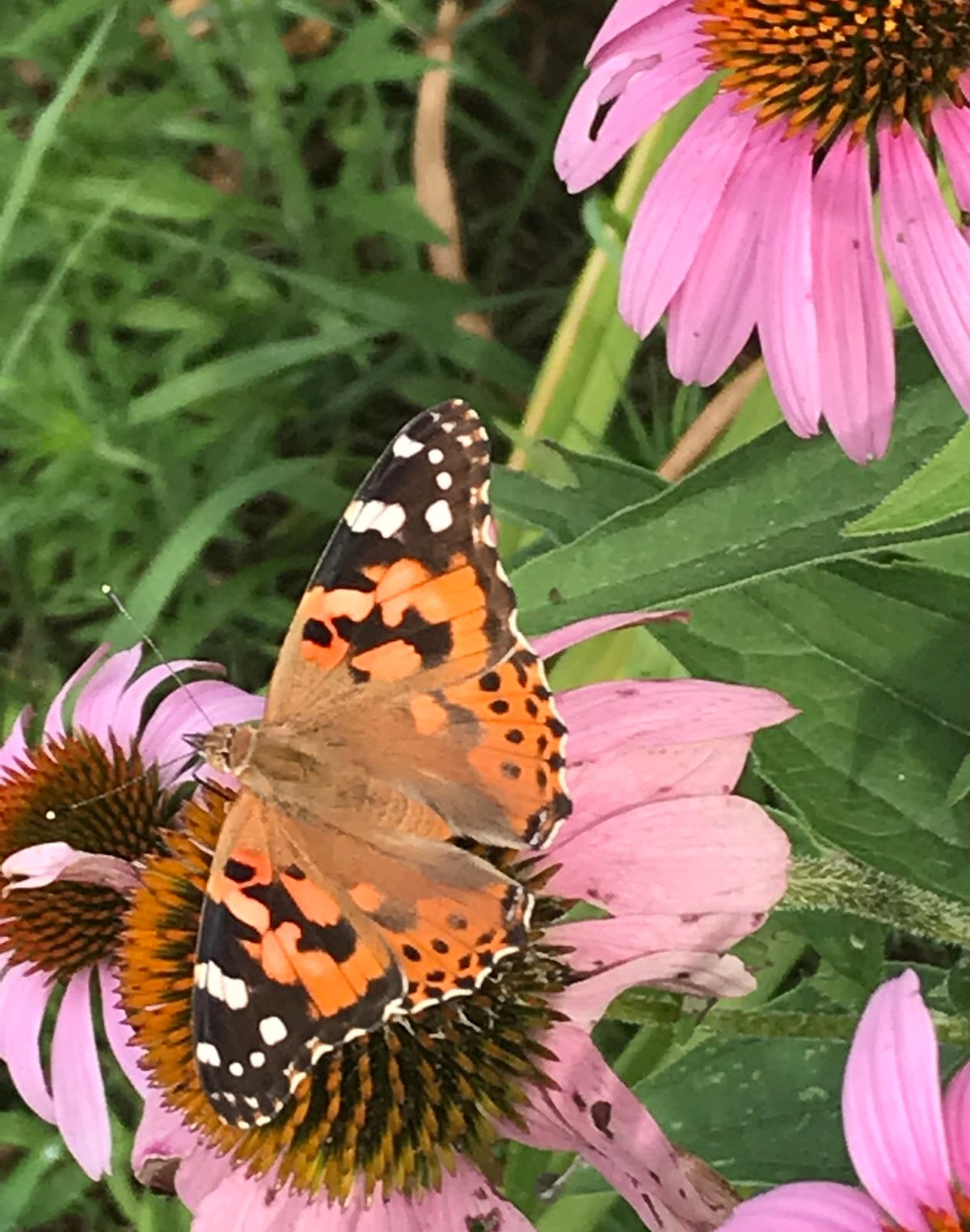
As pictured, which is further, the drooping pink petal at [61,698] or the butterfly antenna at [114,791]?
the drooping pink petal at [61,698]

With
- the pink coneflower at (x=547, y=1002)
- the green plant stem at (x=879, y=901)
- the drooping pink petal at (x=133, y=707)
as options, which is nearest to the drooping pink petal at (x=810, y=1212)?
the pink coneflower at (x=547, y=1002)

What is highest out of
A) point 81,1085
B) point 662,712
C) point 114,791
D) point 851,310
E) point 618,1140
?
point 851,310

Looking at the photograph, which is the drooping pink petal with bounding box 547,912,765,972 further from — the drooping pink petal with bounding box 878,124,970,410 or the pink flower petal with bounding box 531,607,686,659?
the drooping pink petal with bounding box 878,124,970,410

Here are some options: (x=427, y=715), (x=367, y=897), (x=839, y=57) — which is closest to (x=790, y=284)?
(x=839, y=57)

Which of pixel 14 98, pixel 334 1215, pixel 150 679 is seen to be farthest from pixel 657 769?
pixel 14 98

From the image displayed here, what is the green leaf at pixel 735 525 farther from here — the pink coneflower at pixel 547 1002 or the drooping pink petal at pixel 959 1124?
the drooping pink petal at pixel 959 1124

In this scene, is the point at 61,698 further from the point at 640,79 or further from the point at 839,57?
the point at 839,57
